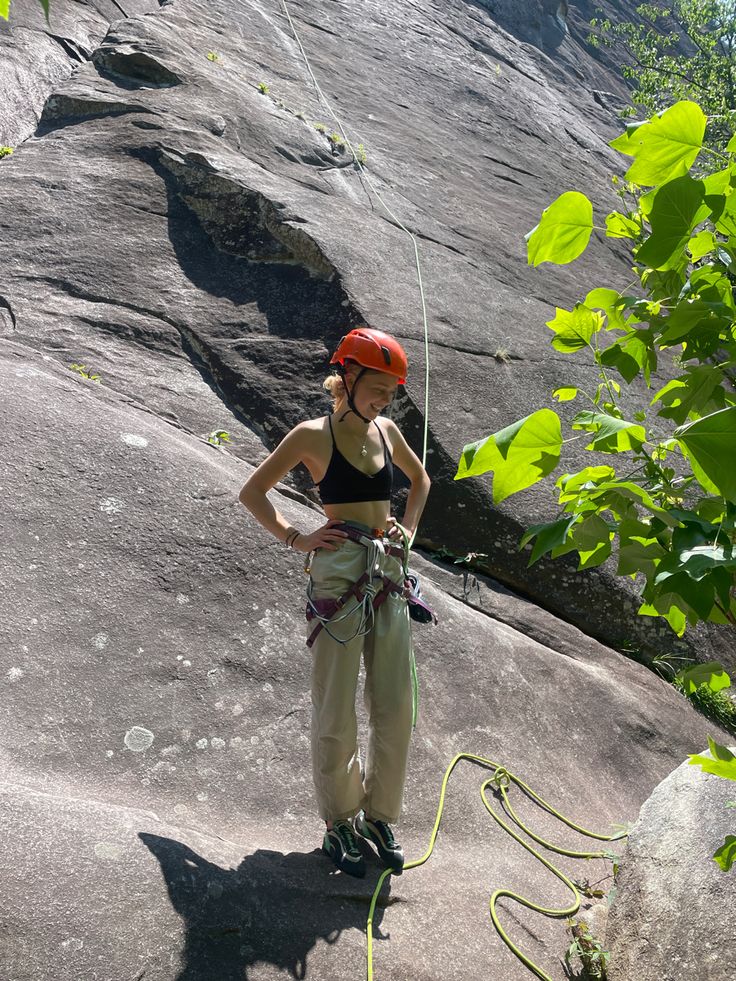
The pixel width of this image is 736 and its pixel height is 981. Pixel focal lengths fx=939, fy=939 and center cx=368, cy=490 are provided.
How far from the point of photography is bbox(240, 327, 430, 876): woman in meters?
3.81

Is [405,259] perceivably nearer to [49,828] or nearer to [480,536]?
[480,536]

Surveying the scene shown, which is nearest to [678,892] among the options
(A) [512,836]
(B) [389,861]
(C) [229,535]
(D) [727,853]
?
(B) [389,861]

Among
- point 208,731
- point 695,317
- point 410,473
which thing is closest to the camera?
point 695,317

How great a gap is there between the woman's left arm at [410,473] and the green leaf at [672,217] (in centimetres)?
259

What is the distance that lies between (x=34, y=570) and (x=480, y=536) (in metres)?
3.37

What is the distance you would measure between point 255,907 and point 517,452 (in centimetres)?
260

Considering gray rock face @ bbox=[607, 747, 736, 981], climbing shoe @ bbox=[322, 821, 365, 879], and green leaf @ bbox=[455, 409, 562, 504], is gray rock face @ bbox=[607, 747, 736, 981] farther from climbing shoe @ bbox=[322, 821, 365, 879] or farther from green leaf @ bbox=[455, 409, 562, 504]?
green leaf @ bbox=[455, 409, 562, 504]

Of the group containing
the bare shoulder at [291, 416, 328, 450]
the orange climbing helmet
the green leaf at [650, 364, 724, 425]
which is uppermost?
the green leaf at [650, 364, 724, 425]

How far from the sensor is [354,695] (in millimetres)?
3824

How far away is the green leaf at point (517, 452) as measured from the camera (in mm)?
1472

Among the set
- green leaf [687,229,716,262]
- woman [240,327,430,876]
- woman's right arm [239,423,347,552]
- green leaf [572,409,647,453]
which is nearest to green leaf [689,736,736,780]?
green leaf [572,409,647,453]

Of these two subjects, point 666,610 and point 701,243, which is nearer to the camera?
point 666,610

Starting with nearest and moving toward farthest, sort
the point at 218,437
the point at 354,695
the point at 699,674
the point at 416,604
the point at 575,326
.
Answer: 1. the point at 699,674
2. the point at 575,326
3. the point at 354,695
4. the point at 416,604
5. the point at 218,437

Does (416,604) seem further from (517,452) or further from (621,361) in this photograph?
(517,452)
